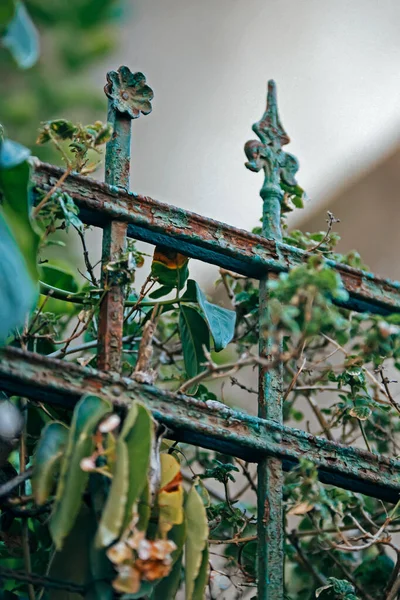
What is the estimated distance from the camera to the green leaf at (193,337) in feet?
4.51

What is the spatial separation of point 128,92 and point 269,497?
59 cm

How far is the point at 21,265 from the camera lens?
979mm

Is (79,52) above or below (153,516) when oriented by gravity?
above

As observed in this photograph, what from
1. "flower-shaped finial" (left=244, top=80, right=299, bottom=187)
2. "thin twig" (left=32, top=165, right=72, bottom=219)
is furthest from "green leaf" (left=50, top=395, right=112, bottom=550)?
"flower-shaped finial" (left=244, top=80, right=299, bottom=187)

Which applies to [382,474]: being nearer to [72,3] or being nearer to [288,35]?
[288,35]

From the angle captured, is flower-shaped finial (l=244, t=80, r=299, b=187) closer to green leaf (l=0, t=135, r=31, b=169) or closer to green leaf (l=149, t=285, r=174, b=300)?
green leaf (l=149, t=285, r=174, b=300)

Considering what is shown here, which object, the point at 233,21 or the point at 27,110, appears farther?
the point at 27,110

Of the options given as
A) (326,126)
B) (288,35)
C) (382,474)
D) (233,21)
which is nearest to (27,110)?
(233,21)

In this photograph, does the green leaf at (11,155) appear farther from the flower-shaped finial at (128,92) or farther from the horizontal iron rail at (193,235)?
the flower-shaped finial at (128,92)

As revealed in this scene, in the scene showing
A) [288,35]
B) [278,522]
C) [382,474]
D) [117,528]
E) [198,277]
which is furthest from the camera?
[198,277]

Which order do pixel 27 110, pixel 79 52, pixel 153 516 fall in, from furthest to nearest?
1. pixel 79 52
2. pixel 27 110
3. pixel 153 516

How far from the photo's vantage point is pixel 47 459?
1.01 m

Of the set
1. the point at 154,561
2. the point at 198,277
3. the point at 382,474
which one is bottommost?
the point at 154,561

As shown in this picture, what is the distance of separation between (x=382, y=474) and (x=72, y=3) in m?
3.19
